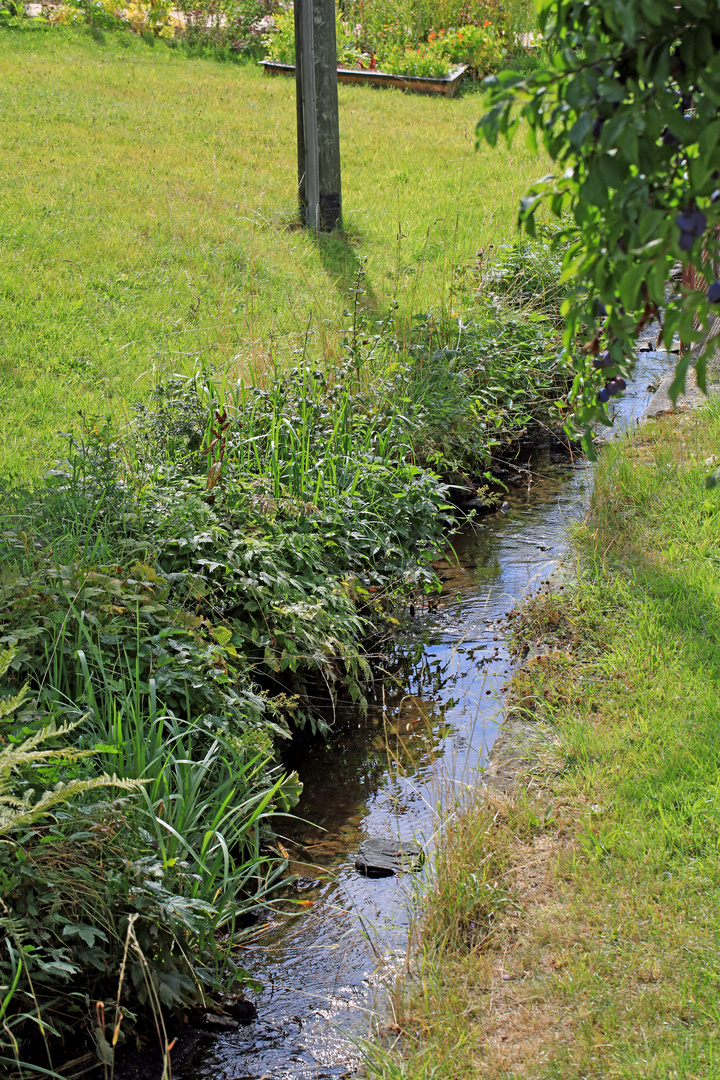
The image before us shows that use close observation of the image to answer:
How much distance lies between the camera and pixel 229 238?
316 inches

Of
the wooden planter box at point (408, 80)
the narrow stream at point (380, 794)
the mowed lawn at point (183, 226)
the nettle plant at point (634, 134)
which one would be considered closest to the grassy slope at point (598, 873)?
the narrow stream at point (380, 794)

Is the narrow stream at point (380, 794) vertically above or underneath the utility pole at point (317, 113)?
underneath

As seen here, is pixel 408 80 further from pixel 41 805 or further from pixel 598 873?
pixel 41 805

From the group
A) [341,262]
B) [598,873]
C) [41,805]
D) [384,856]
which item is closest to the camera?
[41,805]

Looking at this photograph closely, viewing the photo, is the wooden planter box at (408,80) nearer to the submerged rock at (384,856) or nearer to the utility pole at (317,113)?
the utility pole at (317,113)

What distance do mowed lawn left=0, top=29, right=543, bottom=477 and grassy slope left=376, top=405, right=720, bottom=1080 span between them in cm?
277

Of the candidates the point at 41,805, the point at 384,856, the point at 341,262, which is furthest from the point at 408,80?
the point at 41,805

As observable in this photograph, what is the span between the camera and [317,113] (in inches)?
332

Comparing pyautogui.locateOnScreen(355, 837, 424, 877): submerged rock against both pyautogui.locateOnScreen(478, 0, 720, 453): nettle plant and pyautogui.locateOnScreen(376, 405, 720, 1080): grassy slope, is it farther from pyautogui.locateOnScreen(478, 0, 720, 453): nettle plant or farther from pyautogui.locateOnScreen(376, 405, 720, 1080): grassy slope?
pyautogui.locateOnScreen(478, 0, 720, 453): nettle plant

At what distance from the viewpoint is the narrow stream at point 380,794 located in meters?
2.66

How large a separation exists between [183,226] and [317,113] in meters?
1.68

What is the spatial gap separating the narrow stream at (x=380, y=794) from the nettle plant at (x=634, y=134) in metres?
2.02

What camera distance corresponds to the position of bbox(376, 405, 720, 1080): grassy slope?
233 cm

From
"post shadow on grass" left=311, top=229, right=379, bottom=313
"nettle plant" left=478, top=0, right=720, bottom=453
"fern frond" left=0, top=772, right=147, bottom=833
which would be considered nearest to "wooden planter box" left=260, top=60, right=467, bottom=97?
"post shadow on grass" left=311, top=229, right=379, bottom=313
